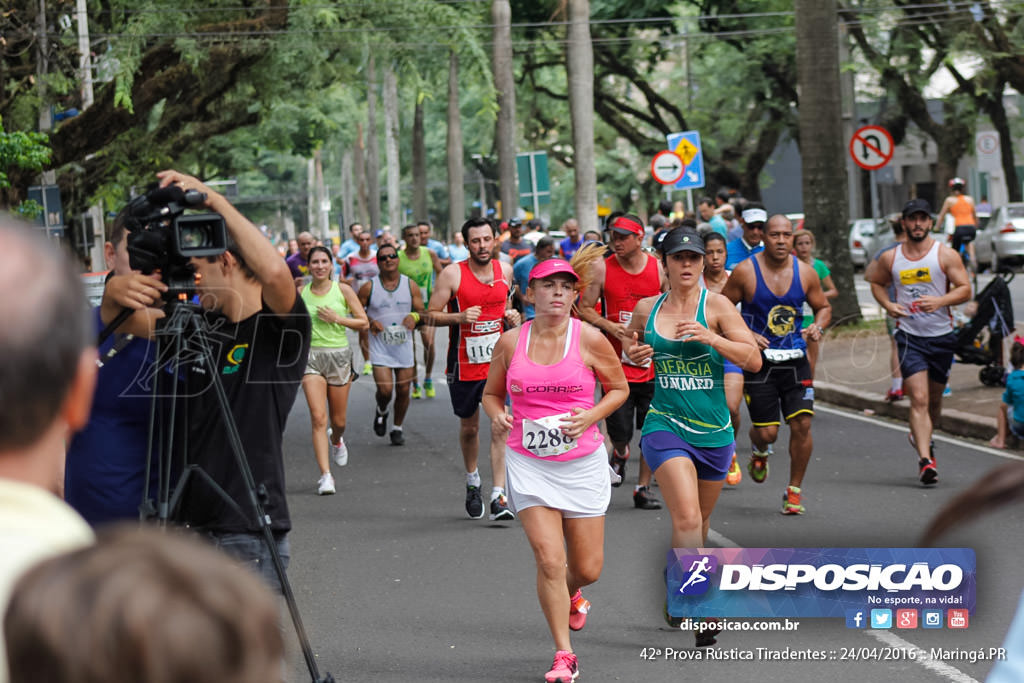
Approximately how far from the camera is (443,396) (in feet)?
56.6

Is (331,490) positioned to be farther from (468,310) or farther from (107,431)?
(107,431)

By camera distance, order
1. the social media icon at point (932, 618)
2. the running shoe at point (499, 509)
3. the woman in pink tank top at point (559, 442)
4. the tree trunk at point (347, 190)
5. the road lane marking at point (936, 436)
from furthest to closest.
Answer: the tree trunk at point (347, 190), the road lane marking at point (936, 436), the running shoe at point (499, 509), the social media icon at point (932, 618), the woman in pink tank top at point (559, 442)

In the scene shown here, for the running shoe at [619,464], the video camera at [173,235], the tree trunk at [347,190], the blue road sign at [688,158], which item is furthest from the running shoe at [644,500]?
the tree trunk at [347,190]

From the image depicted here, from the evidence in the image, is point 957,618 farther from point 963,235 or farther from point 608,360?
point 963,235

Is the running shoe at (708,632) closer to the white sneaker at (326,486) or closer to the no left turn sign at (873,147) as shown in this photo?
the white sneaker at (326,486)

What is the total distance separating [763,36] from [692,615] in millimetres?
28890

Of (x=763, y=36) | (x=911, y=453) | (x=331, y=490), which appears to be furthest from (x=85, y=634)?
(x=763, y=36)

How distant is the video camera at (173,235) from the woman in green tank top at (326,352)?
6410 mm

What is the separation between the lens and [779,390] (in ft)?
31.5

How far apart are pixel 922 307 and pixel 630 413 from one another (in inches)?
88.0

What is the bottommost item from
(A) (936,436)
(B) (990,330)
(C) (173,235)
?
(A) (936,436)

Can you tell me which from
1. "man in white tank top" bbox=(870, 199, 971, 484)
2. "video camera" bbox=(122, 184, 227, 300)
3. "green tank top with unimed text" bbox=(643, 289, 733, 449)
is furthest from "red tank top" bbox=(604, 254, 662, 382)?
"video camera" bbox=(122, 184, 227, 300)

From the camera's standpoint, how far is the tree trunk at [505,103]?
2561 centimetres

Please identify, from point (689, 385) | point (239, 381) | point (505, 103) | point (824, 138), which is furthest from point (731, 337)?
point (505, 103)
